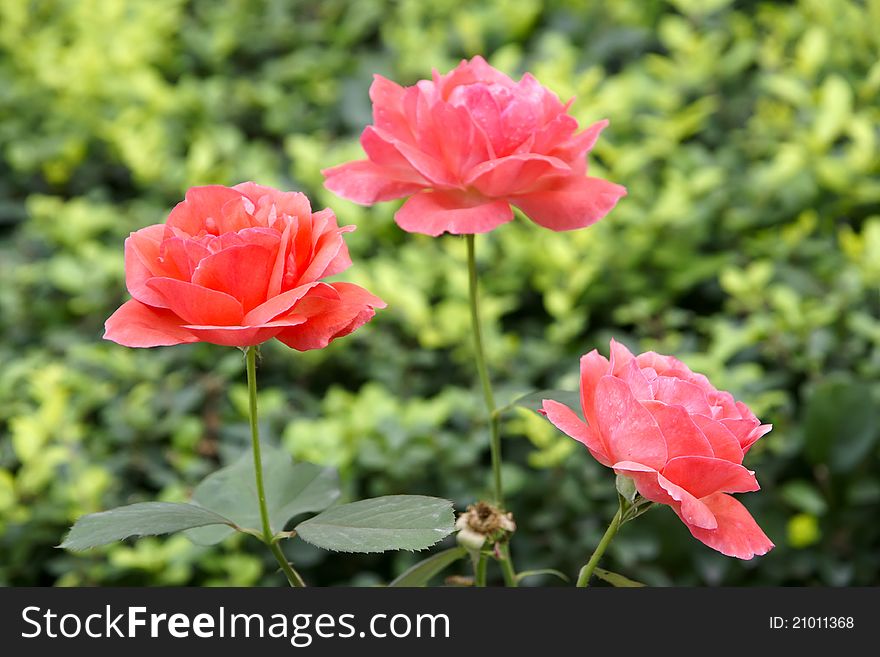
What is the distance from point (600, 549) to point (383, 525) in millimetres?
96

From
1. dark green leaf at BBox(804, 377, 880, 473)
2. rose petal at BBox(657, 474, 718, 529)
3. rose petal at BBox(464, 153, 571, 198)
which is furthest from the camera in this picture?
dark green leaf at BBox(804, 377, 880, 473)

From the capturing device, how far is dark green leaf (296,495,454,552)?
418 millimetres

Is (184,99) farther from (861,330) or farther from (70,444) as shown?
(861,330)

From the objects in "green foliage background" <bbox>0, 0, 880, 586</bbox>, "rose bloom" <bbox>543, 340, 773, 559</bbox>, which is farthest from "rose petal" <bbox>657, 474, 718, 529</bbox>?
"green foliage background" <bbox>0, 0, 880, 586</bbox>

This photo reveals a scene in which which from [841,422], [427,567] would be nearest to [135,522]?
[427,567]

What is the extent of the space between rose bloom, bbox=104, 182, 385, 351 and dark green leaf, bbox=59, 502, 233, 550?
0.08 metres

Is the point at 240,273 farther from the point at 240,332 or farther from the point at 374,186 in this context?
the point at 374,186

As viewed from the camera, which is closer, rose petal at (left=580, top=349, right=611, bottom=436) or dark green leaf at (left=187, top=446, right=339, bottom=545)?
rose petal at (left=580, top=349, right=611, bottom=436)

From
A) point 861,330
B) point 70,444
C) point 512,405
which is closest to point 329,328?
point 512,405

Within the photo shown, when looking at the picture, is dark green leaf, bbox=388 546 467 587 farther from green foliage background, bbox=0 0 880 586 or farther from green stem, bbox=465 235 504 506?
green foliage background, bbox=0 0 880 586

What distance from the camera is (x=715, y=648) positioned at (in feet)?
1.42

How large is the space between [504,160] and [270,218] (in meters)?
0.13

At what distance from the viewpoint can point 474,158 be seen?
51 cm

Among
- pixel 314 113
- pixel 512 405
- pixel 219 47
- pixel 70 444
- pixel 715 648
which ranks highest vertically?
pixel 219 47
